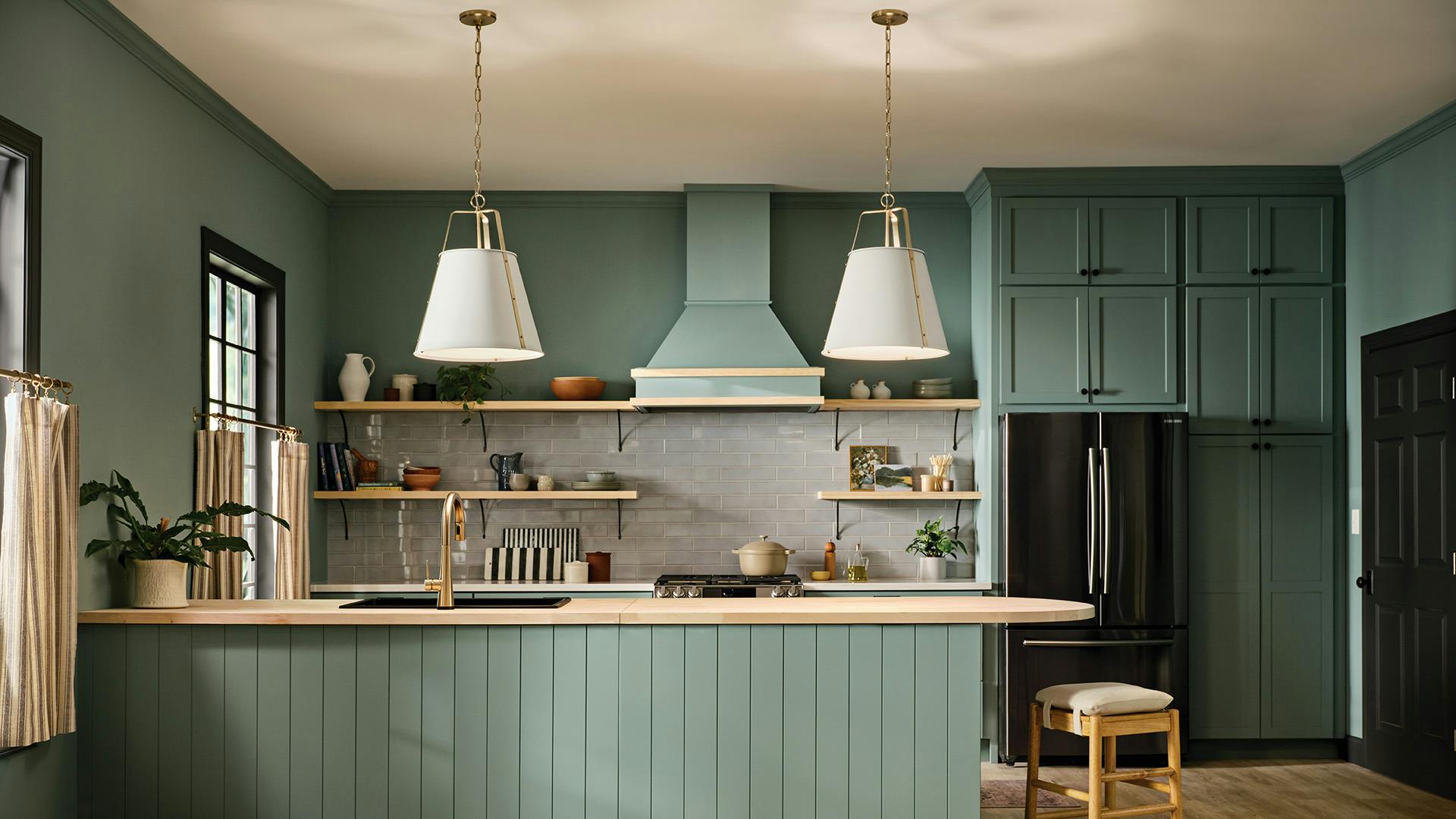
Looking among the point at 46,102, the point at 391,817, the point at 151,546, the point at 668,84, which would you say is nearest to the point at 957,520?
the point at 668,84

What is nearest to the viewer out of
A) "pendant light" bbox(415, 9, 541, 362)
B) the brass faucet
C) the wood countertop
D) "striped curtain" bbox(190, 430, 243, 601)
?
"pendant light" bbox(415, 9, 541, 362)

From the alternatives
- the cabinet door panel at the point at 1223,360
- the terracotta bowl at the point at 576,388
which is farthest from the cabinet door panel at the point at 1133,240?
the terracotta bowl at the point at 576,388

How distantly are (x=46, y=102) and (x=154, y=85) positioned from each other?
751 millimetres

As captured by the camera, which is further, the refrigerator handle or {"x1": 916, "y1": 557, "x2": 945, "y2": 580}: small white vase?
{"x1": 916, "y1": 557, "x2": 945, "y2": 580}: small white vase

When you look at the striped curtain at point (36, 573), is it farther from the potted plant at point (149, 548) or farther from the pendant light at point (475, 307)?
the pendant light at point (475, 307)

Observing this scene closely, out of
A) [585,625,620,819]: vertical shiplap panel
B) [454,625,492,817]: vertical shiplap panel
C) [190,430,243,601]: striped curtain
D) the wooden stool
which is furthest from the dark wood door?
[190,430,243,601]: striped curtain

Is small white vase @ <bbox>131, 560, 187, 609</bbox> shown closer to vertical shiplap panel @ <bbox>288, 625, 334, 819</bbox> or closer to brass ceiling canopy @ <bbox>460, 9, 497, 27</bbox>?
vertical shiplap panel @ <bbox>288, 625, 334, 819</bbox>

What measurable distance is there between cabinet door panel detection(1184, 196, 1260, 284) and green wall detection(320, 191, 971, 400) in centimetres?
119

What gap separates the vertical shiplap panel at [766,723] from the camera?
12.0ft

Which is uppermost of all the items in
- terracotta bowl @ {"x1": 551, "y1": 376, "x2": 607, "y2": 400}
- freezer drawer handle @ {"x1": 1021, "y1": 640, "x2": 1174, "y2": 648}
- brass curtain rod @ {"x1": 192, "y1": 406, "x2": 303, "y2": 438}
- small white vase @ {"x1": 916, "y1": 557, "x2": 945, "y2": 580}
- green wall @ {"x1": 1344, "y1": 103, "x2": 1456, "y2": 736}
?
green wall @ {"x1": 1344, "y1": 103, "x2": 1456, "y2": 736}

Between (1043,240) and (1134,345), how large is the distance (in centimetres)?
72

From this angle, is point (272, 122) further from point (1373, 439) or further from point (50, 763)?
point (1373, 439)

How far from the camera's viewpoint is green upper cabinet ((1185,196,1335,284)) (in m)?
5.92

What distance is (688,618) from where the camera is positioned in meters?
3.67
